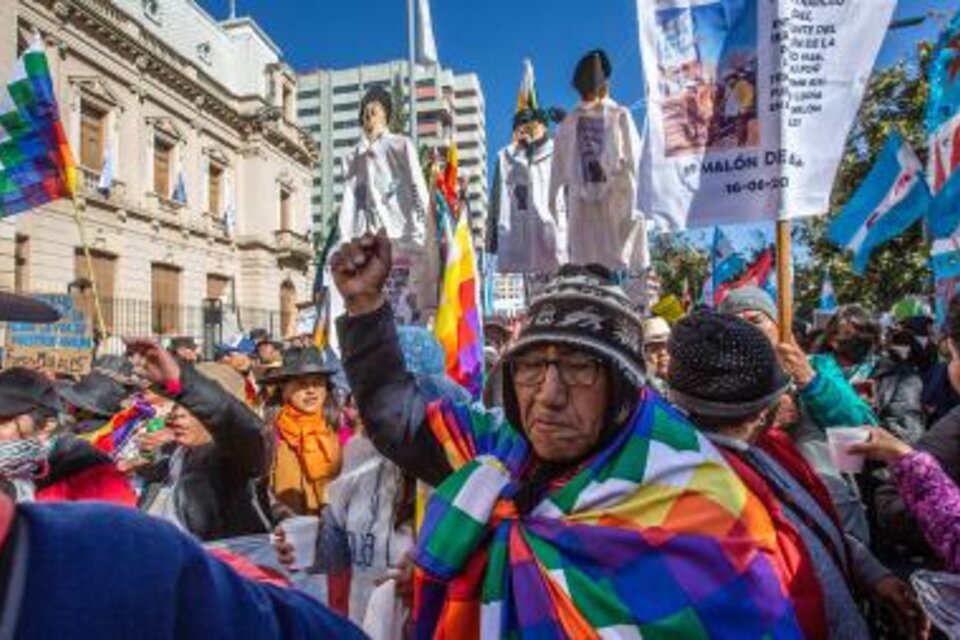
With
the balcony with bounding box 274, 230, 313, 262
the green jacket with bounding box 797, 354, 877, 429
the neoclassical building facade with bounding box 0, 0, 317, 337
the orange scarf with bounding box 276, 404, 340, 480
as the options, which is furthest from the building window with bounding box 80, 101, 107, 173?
the green jacket with bounding box 797, 354, 877, 429

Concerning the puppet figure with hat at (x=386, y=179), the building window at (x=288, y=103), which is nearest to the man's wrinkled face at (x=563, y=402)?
the puppet figure with hat at (x=386, y=179)

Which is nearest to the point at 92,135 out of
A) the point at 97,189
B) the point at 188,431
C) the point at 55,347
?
the point at 97,189

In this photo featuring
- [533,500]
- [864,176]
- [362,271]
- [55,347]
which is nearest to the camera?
[533,500]

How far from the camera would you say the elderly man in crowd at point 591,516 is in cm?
160

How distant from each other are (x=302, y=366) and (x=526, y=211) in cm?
203

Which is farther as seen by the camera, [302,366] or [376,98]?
[376,98]

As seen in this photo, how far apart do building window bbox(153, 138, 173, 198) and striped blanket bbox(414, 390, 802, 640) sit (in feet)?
106

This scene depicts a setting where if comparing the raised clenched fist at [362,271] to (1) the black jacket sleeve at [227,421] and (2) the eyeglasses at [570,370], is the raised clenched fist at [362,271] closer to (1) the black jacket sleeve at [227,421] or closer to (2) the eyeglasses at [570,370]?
(2) the eyeglasses at [570,370]

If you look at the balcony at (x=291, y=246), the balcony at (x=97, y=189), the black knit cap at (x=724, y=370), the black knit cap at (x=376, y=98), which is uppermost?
the balcony at (x=97, y=189)

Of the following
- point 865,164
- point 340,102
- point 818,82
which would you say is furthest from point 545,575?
point 340,102

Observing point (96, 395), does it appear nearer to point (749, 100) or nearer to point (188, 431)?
point (188, 431)

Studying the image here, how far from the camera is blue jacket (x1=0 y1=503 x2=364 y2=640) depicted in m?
0.74

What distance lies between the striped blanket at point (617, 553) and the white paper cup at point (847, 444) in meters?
0.47

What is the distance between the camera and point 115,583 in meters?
0.78
